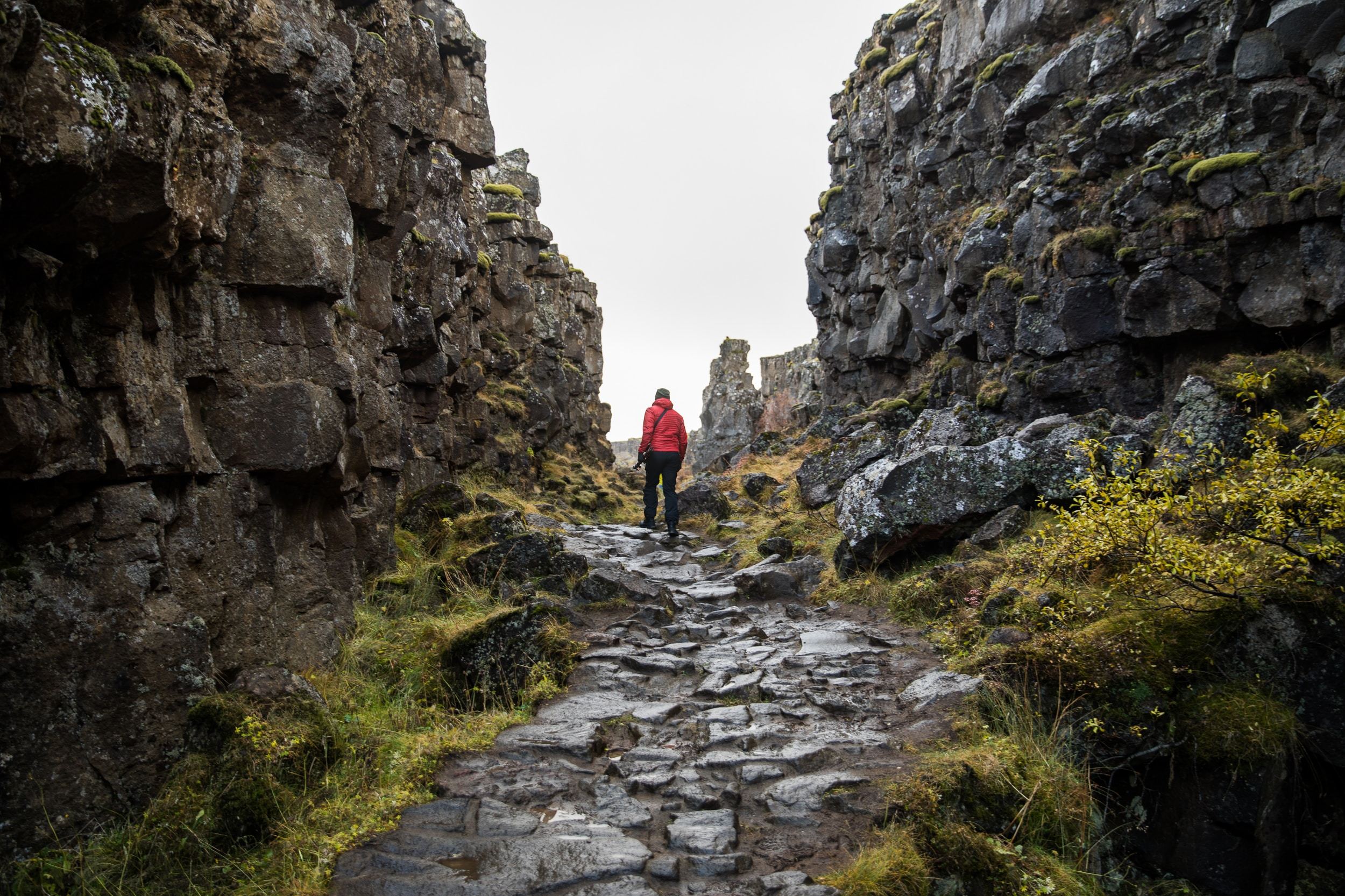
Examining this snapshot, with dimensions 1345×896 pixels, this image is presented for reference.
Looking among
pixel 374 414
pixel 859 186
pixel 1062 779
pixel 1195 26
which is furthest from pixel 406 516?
pixel 859 186

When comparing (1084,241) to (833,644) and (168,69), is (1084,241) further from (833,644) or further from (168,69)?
(168,69)

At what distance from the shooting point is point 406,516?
12.7 meters

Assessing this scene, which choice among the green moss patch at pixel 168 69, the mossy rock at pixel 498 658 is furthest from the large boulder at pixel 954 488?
the green moss patch at pixel 168 69

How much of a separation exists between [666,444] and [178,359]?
11.2 meters

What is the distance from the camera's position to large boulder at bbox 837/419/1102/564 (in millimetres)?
11102

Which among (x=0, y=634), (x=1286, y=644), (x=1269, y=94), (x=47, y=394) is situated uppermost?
(x=1269, y=94)

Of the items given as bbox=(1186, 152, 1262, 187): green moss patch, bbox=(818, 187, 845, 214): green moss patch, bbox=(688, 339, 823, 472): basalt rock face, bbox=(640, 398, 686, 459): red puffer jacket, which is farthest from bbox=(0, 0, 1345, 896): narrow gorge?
bbox=(688, 339, 823, 472): basalt rock face

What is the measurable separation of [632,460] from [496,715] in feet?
240

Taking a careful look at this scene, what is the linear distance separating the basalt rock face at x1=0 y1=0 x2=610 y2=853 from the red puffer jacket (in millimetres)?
6543

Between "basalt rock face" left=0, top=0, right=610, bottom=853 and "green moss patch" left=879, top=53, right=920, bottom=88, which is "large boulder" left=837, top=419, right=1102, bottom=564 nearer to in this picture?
"basalt rock face" left=0, top=0, right=610, bottom=853

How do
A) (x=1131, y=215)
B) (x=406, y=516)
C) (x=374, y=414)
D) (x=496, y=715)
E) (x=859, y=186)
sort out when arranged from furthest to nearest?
(x=859, y=186)
(x=1131, y=215)
(x=406, y=516)
(x=374, y=414)
(x=496, y=715)

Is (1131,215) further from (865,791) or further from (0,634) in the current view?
(0,634)

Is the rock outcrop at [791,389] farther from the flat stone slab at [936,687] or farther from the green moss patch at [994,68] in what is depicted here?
the flat stone slab at [936,687]

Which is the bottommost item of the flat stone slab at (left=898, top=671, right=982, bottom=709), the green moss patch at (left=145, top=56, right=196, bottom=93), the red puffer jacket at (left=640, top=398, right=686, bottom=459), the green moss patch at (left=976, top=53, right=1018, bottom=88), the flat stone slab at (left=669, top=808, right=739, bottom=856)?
the flat stone slab at (left=669, top=808, right=739, bottom=856)
